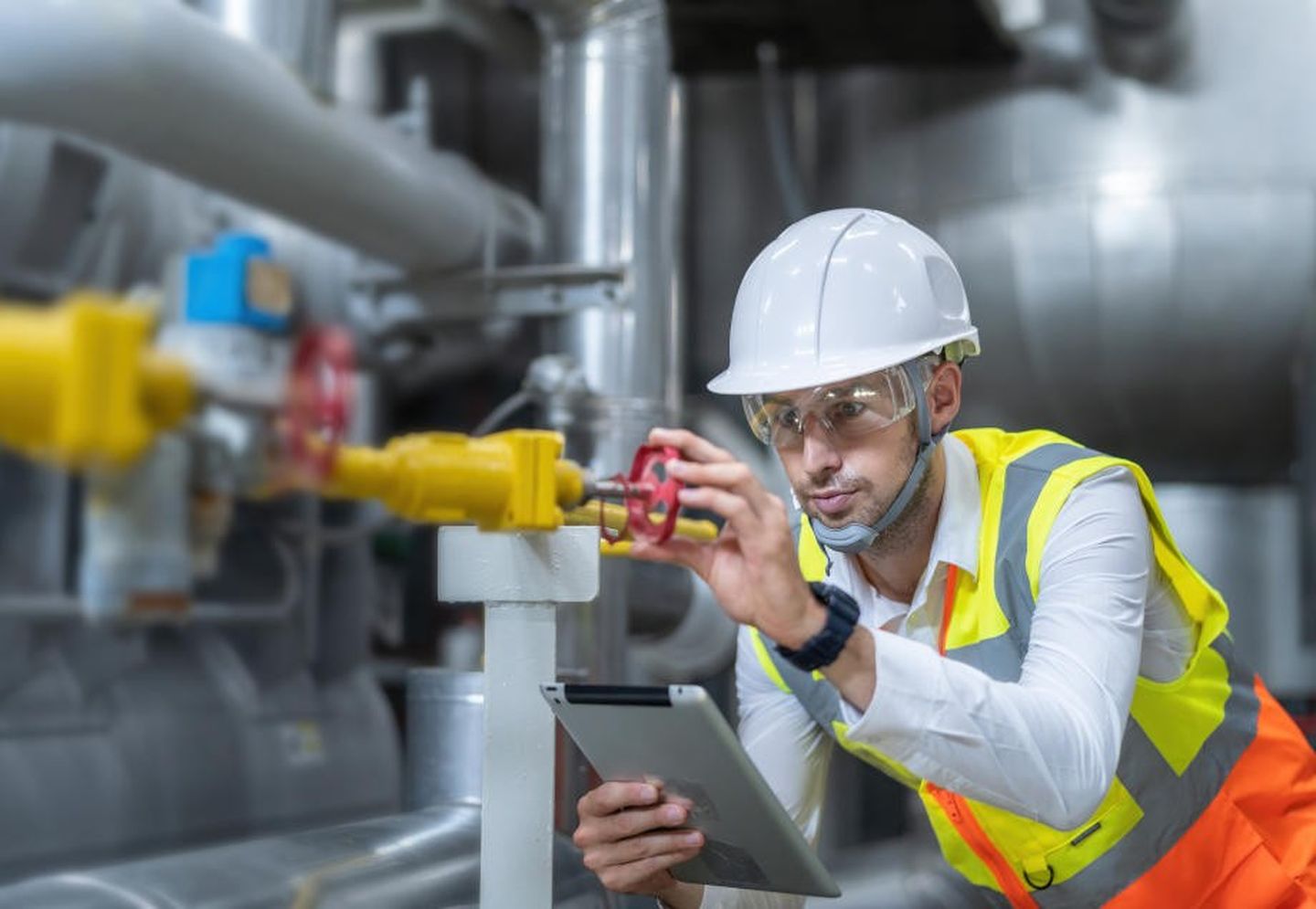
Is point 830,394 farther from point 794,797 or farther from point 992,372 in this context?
point 992,372

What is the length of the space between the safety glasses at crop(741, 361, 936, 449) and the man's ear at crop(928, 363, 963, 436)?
6 centimetres

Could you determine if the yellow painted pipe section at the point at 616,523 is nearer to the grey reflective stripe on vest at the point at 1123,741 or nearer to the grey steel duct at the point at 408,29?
the grey reflective stripe on vest at the point at 1123,741

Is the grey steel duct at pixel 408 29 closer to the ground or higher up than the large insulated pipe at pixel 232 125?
Result: higher up

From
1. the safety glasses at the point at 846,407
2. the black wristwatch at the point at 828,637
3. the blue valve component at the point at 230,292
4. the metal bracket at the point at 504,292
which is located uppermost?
the metal bracket at the point at 504,292

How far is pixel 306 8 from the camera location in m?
2.23

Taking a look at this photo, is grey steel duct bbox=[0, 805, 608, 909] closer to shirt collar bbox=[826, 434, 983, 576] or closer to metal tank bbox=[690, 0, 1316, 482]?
shirt collar bbox=[826, 434, 983, 576]

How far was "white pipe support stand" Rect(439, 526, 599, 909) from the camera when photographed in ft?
3.42

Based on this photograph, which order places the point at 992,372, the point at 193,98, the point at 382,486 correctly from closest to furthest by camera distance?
the point at 382,486 → the point at 193,98 → the point at 992,372

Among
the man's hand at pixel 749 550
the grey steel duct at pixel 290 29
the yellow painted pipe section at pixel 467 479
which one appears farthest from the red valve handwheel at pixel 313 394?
the grey steel duct at pixel 290 29

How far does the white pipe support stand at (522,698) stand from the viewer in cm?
104

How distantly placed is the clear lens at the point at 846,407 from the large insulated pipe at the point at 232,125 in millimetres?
962


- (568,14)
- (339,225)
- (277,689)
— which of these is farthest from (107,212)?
(277,689)

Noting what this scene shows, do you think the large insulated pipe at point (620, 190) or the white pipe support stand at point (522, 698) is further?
the large insulated pipe at point (620, 190)

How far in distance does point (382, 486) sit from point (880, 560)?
60cm
